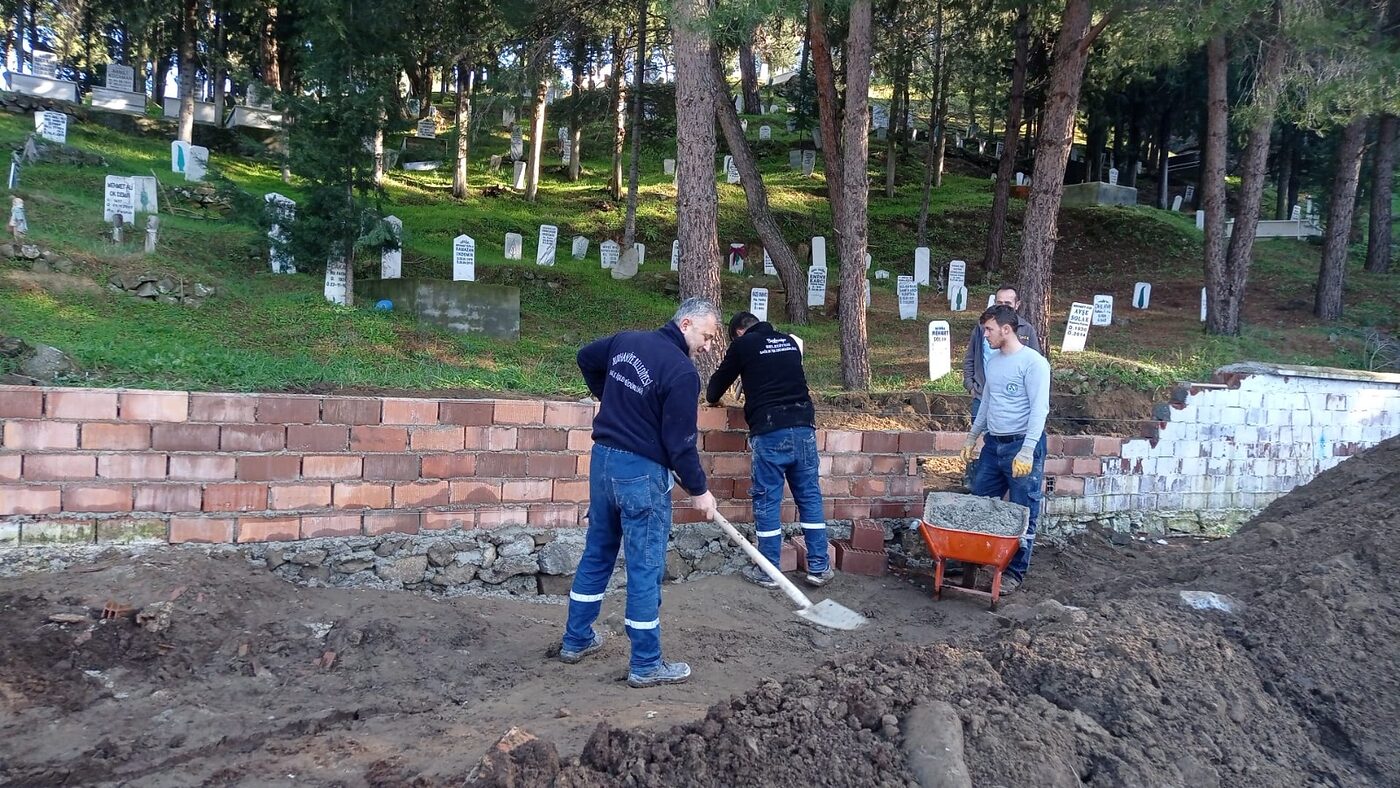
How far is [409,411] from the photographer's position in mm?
5172

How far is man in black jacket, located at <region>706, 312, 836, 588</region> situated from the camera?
5762 millimetres

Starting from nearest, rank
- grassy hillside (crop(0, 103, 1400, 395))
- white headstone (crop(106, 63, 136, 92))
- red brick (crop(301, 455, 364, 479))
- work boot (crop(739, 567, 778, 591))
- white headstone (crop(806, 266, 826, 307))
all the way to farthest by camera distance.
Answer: red brick (crop(301, 455, 364, 479)), work boot (crop(739, 567, 778, 591)), grassy hillside (crop(0, 103, 1400, 395)), white headstone (crop(806, 266, 826, 307)), white headstone (crop(106, 63, 136, 92))

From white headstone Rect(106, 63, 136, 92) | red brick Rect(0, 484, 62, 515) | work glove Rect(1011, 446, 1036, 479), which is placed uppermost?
white headstone Rect(106, 63, 136, 92)

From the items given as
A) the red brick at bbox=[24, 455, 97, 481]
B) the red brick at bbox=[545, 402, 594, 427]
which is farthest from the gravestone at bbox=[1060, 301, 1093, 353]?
the red brick at bbox=[24, 455, 97, 481]

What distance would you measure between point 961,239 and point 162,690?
65.6 ft

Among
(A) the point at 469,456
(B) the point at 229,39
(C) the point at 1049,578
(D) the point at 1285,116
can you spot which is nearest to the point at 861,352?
(C) the point at 1049,578

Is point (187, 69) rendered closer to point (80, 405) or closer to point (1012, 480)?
point (80, 405)

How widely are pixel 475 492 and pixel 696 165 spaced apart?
151 inches

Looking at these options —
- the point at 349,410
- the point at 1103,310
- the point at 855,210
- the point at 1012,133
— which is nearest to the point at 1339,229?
the point at 1103,310

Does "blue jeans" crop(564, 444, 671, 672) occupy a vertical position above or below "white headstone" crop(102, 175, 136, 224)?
below

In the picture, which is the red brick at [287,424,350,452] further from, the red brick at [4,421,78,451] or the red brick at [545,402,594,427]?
the red brick at [545,402,594,427]

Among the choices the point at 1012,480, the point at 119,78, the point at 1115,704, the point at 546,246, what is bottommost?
the point at 1115,704

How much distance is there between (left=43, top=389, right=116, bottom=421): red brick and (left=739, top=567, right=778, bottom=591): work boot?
3.71 m

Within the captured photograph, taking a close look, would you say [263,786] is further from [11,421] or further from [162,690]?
[11,421]
